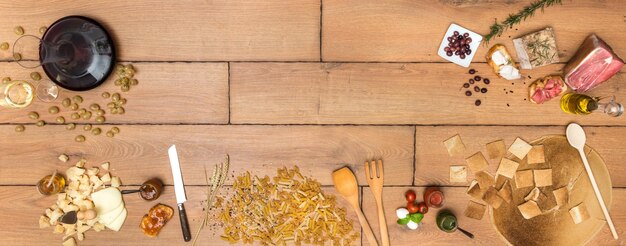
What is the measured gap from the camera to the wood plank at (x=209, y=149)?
1.46 meters

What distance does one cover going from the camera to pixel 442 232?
1.48 meters

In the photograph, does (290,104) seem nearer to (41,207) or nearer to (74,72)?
(74,72)

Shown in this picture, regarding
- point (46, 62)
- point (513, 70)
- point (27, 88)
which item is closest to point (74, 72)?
point (46, 62)

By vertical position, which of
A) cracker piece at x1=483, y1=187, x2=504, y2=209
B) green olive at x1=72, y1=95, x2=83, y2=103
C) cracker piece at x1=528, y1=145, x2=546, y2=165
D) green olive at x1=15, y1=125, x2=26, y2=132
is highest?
green olive at x1=72, y1=95, x2=83, y2=103

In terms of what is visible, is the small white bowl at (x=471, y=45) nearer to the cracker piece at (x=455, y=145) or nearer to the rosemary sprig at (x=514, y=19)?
the rosemary sprig at (x=514, y=19)

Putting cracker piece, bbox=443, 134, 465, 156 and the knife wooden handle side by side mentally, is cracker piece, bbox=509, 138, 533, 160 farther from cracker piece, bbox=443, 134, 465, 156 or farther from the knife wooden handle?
the knife wooden handle

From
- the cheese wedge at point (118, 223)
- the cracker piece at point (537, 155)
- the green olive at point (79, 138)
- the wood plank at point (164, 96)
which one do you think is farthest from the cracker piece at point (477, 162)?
the green olive at point (79, 138)

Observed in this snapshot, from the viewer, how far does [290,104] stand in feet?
4.75

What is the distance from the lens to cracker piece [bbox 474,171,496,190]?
1.46 meters

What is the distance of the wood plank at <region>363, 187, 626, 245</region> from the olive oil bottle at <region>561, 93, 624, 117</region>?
0.88ft

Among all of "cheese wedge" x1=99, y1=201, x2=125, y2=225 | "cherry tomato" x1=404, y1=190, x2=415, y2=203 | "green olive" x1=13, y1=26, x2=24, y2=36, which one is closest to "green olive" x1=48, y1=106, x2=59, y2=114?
"green olive" x1=13, y1=26, x2=24, y2=36

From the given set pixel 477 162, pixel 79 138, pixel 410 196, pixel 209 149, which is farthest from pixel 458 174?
pixel 79 138

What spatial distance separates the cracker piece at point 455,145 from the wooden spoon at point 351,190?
0.30 meters

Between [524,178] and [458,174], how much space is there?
20 cm
